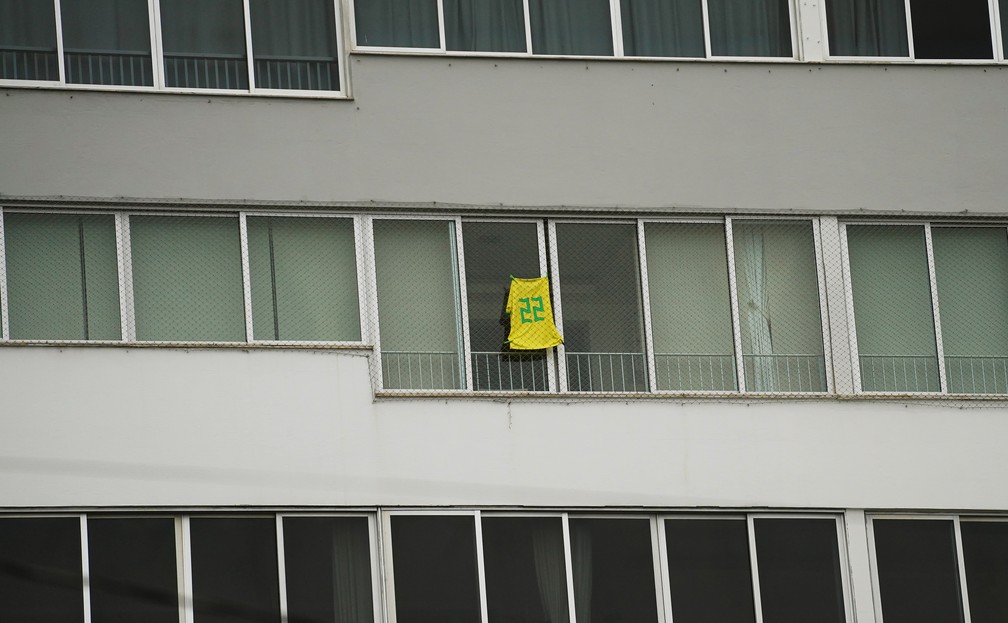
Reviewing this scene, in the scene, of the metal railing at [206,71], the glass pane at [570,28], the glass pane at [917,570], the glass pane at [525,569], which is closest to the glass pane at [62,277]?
the metal railing at [206,71]

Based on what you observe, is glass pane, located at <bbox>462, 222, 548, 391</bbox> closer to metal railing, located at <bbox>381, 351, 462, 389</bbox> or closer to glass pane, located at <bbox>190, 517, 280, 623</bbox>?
metal railing, located at <bbox>381, 351, 462, 389</bbox>

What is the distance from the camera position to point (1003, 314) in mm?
24234

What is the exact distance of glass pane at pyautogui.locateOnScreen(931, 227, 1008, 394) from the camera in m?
23.9

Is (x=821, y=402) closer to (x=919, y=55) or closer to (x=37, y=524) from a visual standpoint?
(x=919, y=55)

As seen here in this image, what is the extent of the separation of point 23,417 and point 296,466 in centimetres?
290

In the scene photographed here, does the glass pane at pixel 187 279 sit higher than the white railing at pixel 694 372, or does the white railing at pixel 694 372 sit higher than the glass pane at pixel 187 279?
the glass pane at pixel 187 279

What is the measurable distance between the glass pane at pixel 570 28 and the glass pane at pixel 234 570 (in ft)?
21.7

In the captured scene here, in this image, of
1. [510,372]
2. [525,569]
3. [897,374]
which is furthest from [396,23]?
[897,374]

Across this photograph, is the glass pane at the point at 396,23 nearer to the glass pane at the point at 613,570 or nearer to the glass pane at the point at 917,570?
the glass pane at the point at 613,570

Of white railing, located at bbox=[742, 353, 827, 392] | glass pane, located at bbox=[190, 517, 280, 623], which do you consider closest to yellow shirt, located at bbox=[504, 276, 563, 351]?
white railing, located at bbox=[742, 353, 827, 392]

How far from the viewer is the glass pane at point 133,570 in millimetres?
20953

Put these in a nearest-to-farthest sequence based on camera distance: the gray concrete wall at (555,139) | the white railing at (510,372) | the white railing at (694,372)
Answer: the gray concrete wall at (555,139) < the white railing at (510,372) < the white railing at (694,372)

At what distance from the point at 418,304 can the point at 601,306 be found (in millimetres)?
2120

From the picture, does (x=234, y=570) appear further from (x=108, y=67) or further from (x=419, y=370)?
(x=108, y=67)
